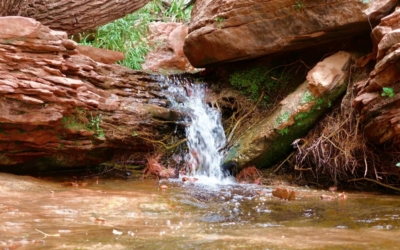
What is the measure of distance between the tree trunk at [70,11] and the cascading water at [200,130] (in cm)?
128

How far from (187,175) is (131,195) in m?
2.18

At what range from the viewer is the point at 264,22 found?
18.2ft

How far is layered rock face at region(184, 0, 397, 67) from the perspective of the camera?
5.00 m

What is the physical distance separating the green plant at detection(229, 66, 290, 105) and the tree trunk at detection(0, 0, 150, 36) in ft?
6.29

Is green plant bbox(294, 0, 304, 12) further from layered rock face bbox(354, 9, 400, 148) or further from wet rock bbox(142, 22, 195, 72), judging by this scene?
wet rock bbox(142, 22, 195, 72)

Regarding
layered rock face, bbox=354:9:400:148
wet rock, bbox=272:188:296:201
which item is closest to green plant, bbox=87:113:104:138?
wet rock, bbox=272:188:296:201

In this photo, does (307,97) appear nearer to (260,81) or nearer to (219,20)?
(260,81)

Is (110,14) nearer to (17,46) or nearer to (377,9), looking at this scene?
(17,46)

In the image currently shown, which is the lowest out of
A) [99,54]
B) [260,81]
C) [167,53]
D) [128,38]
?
[260,81]

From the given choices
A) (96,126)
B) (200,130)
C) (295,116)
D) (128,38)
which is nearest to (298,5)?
(295,116)

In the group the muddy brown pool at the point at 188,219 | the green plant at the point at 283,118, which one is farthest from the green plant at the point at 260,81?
the muddy brown pool at the point at 188,219

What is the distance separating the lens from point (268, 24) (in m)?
5.53

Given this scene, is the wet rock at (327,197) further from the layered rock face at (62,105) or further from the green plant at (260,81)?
the layered rock face at (62,105)

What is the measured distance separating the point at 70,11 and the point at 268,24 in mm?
2558
